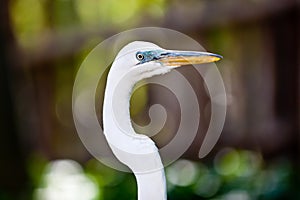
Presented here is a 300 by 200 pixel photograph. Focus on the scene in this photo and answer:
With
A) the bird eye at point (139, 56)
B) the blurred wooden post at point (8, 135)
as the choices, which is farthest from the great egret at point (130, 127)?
the blurred wooden post at point (8, 135)

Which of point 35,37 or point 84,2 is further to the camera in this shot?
point 84,2

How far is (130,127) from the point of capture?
860 millimetres

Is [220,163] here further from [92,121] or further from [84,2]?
[84,2]

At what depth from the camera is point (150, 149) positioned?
859 millimetres

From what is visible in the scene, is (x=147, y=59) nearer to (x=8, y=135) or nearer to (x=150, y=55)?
(x=150, y=55)

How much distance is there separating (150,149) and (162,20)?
3.21 m

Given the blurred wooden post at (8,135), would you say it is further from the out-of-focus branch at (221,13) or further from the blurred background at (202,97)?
the out-of-focus branch at (221,13)

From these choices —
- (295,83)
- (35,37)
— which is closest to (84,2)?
(35,37)

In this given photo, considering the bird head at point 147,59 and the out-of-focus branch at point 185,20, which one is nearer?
the bird head at point 147,59

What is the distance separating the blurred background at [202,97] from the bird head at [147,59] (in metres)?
1.99

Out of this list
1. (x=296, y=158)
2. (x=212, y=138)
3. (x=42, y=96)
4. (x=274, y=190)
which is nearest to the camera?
(x=274, y=190)

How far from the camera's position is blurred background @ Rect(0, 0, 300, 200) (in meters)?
3.30

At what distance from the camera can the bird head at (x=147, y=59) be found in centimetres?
87

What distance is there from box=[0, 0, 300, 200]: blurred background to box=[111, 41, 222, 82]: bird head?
6.53 ft
